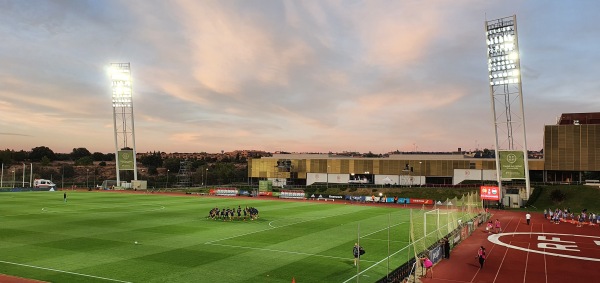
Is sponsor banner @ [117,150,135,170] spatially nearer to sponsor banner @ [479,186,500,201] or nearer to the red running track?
sponsor banner @ [479,186,500,201]

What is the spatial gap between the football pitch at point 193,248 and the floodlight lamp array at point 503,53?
3343cm

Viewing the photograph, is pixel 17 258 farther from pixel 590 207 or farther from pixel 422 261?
pixel 590 207

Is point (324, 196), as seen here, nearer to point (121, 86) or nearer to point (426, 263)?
point (121, 86)

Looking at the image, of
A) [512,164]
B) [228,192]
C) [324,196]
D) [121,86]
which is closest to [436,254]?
[512,164]

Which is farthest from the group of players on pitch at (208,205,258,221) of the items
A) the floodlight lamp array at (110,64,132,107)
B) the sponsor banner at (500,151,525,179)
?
the floodlight lamp array at (110,64,132,107)

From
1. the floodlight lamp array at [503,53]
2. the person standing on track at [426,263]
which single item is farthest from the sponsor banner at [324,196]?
the person standing on track at [426,263]

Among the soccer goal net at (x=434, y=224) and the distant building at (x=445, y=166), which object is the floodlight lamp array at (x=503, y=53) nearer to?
the soccer goal net at (x=434, y=224)

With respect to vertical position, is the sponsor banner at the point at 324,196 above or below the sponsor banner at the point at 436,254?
below

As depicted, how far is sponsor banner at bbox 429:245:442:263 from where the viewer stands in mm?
27141

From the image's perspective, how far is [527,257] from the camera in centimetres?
3144

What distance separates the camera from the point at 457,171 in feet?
377

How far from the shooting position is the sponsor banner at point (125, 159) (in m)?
117

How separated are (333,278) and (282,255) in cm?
663

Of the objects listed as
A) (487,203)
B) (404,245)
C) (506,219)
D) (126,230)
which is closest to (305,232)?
(404,245)
